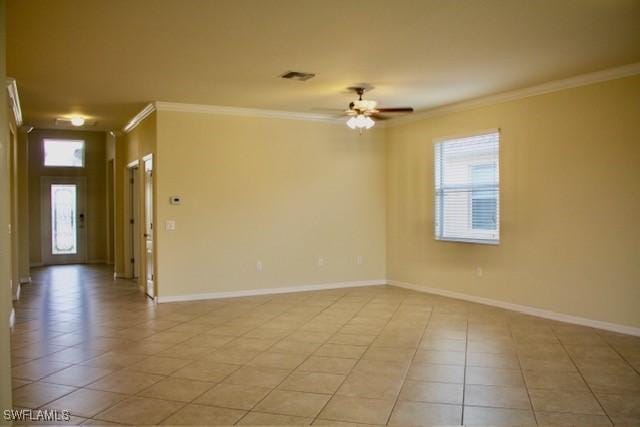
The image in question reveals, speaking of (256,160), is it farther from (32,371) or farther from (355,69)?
(32,371)

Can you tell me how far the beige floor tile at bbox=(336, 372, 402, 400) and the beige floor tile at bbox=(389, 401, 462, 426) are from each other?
0.20 m

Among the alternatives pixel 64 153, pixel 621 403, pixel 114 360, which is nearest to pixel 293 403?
pixel 114 360

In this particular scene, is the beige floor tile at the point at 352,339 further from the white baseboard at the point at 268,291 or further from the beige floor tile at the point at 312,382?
the white baseboard at the point at 268,291

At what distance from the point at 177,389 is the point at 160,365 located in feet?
2.05

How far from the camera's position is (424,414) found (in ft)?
10.5

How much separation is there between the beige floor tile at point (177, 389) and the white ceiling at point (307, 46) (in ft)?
9.06

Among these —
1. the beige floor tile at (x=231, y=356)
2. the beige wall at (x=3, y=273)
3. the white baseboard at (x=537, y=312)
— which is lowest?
the beige floor tile at (x=231, y=356)

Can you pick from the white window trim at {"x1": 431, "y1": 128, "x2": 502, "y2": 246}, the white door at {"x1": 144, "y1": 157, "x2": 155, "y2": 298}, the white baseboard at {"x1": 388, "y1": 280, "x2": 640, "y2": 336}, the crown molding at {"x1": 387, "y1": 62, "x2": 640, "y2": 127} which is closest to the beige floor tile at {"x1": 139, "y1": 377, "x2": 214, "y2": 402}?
the white door at {"x1": 144, "y1": 157, "x2": 155, "y2": 298}

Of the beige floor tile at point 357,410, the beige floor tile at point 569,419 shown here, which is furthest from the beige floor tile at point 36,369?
the beige floor tile at point 569,419

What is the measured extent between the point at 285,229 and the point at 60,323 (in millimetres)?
3296

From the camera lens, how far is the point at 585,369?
4.00m

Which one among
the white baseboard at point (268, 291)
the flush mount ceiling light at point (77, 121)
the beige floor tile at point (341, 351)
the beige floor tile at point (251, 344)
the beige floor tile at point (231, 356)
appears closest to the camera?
the beige floor tile at point (231, 356)

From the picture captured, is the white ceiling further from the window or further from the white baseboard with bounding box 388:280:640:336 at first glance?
the window

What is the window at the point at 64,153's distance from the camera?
38.1ft
